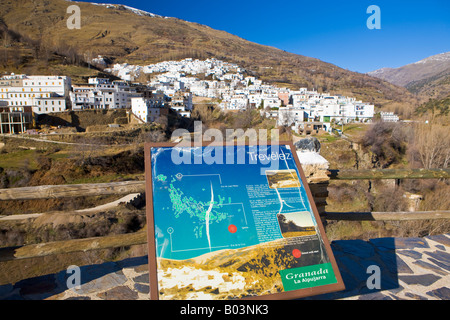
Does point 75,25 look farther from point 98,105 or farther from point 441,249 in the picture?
point 441,249

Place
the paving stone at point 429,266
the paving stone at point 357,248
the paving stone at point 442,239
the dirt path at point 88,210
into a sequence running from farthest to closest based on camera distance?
1. the dirt path at point 88,210
2. the paving stone at point 442,239
3. the paving stone at point 357,248
4. the paving stone at point 429,266

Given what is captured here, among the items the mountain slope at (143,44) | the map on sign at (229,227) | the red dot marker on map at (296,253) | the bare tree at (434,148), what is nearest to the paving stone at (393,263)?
the map on sign at (229,227)

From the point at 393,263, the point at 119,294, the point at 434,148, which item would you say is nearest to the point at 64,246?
the point at 119,294

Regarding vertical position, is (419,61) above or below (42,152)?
above

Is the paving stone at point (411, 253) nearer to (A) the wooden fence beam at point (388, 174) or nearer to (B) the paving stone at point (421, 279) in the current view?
(B) the paving stone at point (421, 279)

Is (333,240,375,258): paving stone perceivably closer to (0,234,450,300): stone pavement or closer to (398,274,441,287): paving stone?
(0,234,450,300): stone pavement

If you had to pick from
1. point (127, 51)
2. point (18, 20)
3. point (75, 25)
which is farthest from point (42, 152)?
point (18, 20)
